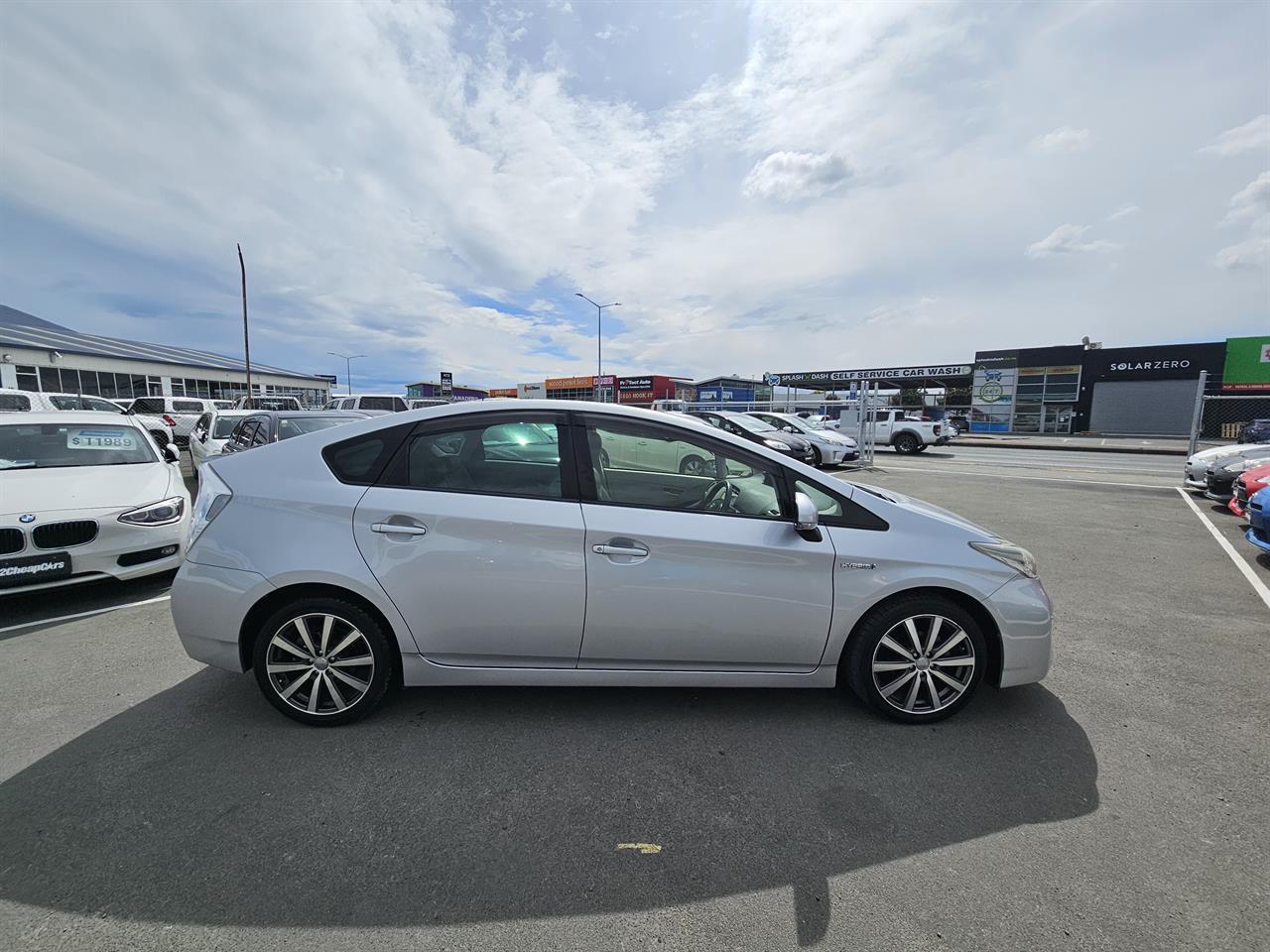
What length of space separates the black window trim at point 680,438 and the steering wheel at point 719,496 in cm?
4

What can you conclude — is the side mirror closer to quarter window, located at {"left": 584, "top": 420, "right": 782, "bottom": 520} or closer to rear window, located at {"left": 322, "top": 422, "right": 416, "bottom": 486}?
quarter window, located at {"left": 584, "top": 420, "right": 782, "bottom": 520}

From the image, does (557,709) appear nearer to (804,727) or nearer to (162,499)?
(804,727)

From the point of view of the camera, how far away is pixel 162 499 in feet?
16.0

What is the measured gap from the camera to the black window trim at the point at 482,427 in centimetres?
278

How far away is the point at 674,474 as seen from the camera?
9.90 feet

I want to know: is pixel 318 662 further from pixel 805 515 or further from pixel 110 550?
pixel 110 550

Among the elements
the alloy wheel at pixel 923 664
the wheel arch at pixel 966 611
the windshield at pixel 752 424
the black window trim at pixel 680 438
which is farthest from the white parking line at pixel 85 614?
the windshield at pixel 752 424

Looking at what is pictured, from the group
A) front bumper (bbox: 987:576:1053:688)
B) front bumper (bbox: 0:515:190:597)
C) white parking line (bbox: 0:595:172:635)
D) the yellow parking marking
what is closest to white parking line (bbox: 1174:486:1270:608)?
front bumper (bbox: 987:576:1053:688)

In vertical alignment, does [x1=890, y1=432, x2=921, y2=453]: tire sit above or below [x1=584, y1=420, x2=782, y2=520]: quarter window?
below

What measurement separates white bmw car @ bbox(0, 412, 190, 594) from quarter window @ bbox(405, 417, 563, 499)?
11.3 ft

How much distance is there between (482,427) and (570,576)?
3.07 ft

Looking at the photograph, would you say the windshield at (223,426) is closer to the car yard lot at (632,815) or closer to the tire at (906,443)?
the car yard lot at (632,815)

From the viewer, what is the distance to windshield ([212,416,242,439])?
11016mm

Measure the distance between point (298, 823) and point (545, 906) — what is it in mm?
1083
